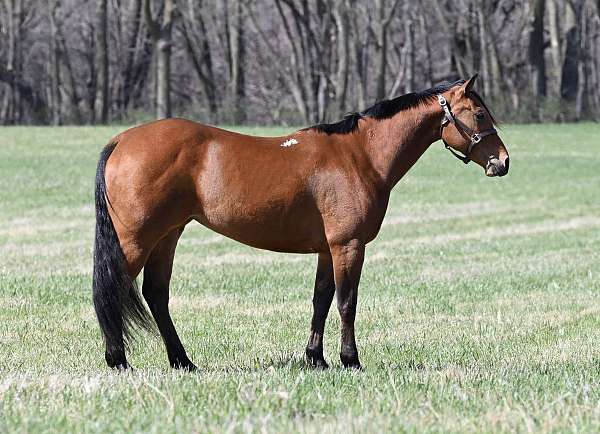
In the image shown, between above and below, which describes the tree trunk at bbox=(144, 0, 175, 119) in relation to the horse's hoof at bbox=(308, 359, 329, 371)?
above

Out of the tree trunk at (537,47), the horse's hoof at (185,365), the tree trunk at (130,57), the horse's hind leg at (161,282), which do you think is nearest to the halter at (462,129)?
the horse's hind leg at (161,282)

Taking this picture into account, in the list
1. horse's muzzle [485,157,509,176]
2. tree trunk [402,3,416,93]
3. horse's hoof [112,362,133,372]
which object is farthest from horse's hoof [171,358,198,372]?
tree trunk [402,3,416,93]

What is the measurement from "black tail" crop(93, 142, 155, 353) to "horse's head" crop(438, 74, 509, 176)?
2.37 m

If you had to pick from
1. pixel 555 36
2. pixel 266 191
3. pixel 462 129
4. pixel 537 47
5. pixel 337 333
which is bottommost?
pixel 337 333

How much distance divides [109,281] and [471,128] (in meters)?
2.65

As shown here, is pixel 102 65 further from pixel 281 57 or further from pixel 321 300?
pixel 321 300

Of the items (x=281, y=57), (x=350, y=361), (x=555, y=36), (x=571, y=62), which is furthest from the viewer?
(x=281, y=57)

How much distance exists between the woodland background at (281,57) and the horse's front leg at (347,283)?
35761mm

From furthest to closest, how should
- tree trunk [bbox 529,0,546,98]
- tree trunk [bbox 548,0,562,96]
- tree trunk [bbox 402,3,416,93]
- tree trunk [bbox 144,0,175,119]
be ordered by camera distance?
tree trunk [bbox 402,3,416,93]
tree trunk [bbox 548,0,562,96]
tree trunk [bbox 529,0,546,98]
tree trunk [bbox 144,0,175,119]

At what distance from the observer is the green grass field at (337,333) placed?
5.23m

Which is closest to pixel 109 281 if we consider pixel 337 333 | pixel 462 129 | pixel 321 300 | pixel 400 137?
pixel 321 300

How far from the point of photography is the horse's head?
25.5 feet

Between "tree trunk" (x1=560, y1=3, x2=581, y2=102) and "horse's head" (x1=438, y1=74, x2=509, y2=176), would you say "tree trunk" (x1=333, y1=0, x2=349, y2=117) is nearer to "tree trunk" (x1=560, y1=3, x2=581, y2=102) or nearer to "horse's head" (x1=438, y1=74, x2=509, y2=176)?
"tree trunk" (x1=560, y1=3, x2=581, y2=102)

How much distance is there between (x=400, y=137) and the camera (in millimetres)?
7875
